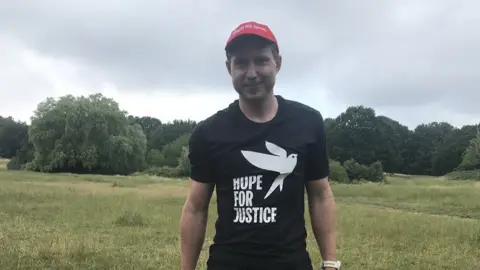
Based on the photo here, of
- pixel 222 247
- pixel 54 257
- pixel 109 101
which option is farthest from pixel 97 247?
pixel 109 101

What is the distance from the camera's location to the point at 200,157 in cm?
256

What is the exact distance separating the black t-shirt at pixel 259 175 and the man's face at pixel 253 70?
13 centimetres

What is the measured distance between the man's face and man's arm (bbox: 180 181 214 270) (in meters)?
0.54

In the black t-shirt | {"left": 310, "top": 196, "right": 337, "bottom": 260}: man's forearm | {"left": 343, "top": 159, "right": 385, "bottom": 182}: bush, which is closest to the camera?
the black t-shirt

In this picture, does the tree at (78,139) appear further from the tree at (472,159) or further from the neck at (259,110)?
the neck at (259,110)

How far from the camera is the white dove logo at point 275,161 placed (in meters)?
2.41

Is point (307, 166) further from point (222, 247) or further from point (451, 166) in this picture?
point (451, 166)

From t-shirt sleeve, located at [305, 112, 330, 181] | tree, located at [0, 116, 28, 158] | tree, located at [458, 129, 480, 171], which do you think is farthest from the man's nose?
tree, located at [0, 116, 28, 158]

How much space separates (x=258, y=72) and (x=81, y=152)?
57296mm

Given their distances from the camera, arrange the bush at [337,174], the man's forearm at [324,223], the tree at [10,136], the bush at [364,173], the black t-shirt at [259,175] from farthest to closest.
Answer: the tree at [10,136] → the bush at [364,173] → the bush at [337,174] → the man's forearm at [324,223] → the black t-shirt at [259,175]

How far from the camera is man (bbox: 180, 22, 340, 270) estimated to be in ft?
7.87

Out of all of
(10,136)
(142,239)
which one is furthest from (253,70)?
(10,136)

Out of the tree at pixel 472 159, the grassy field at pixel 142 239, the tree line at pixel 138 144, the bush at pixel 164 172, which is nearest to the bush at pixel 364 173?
the tree line at pixel 138 144

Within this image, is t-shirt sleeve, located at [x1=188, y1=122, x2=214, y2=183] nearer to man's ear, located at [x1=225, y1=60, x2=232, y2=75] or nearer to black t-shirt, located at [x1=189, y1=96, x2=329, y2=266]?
black t-shirt, located at [x1=189, y1=96, x2=329, y2=266]
